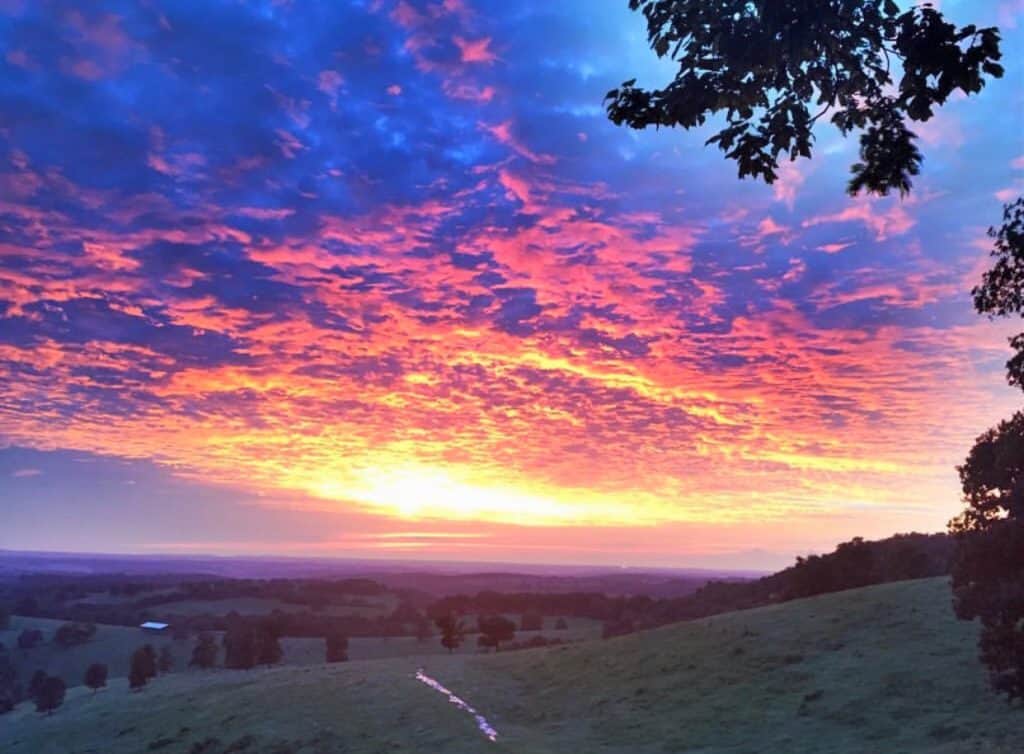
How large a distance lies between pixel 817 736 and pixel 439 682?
1251 inches

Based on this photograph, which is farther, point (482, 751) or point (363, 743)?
point (363, 743)

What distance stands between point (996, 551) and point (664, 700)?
23.2m

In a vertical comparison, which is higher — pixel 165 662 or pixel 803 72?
pixel 803 72

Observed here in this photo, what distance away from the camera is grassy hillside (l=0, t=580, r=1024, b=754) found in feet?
110

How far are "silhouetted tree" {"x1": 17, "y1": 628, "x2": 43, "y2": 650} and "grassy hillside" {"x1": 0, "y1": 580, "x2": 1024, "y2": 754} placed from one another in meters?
106

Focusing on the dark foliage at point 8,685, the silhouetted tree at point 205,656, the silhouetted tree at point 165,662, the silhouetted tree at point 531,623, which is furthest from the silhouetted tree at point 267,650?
the silhouetted tree at point 531,623

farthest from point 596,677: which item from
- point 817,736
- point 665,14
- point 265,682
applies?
point 665,14

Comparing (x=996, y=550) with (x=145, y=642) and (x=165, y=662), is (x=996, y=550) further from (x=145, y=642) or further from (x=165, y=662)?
(x=145, y=642)

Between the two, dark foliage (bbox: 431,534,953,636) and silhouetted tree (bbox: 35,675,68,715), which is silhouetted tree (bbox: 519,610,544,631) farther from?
silhouetted tree (bbox: 35,675,68,715)

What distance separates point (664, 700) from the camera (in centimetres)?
4325

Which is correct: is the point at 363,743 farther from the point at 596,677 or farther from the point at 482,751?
the point at 596,677

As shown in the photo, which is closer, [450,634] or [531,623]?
[450,634]

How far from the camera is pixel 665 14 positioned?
11227 mm

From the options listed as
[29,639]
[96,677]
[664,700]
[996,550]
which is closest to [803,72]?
[996,550]
